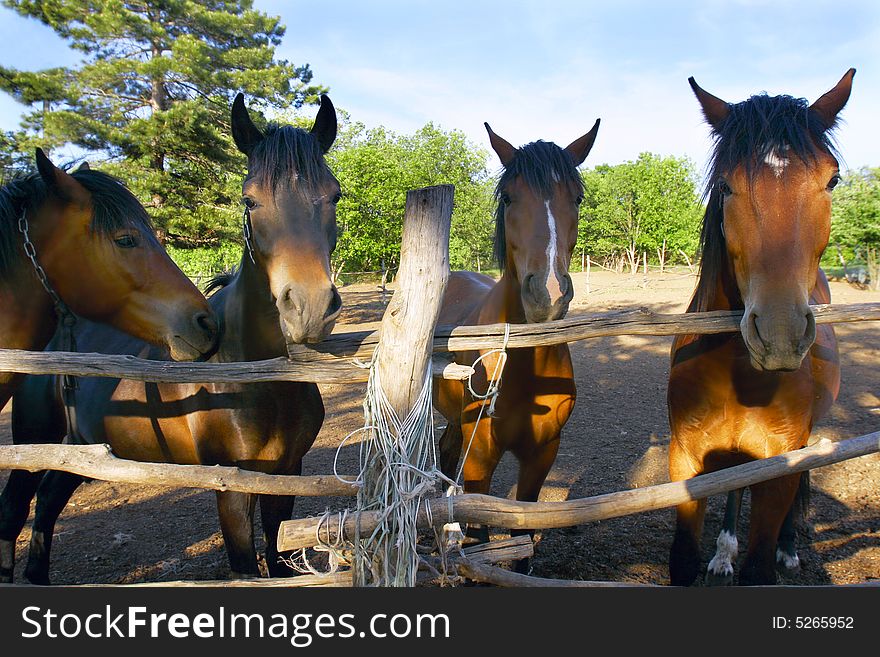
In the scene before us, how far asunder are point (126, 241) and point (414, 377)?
152 cm

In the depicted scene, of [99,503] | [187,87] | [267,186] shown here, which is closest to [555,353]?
[267,186]

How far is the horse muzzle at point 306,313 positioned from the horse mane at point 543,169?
1.30m

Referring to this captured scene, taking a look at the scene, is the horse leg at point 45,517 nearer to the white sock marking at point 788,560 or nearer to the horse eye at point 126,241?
the horse eye at point 126,241

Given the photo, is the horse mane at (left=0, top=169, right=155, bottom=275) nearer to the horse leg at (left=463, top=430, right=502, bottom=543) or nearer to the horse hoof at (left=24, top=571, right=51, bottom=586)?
the horse leg at (left=463, top=430, right=502, bottom=543)

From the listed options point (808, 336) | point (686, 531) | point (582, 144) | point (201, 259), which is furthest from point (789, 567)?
point (201, 259)

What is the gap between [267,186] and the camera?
2.05 metres

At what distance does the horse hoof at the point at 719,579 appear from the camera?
10.1 ft

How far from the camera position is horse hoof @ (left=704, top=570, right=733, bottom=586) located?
3086 millimetres

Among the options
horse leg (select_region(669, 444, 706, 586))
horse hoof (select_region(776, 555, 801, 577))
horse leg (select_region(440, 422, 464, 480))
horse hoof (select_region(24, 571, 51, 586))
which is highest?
horse leg (select_region(669, 444, 706, 586))

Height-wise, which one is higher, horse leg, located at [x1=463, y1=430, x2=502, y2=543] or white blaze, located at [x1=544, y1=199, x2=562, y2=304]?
white blaze, located at [x1=544, y1=199, x2=562, y2=304]

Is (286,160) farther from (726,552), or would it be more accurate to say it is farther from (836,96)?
(726,552)

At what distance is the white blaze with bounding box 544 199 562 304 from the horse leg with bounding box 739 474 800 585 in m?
1.34

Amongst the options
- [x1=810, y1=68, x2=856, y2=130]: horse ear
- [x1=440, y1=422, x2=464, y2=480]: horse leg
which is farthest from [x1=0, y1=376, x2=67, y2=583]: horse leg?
[x1=810, y1=68, x2=856, y2=130]: horse ear
